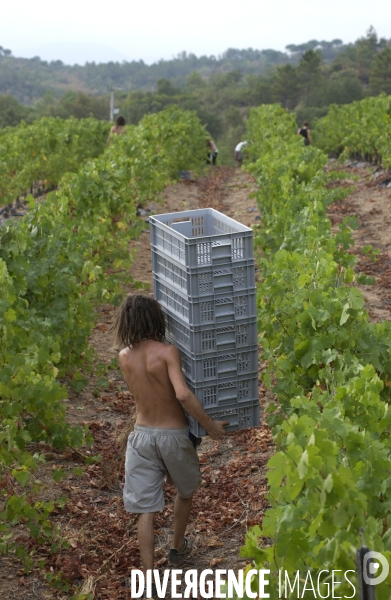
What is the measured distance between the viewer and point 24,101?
127625 millimetres

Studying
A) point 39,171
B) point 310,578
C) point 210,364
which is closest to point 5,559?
point 210,364

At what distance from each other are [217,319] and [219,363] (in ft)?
0.77

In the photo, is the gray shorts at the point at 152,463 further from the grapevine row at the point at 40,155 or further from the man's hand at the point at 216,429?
the grapevine row at the point at 40,155

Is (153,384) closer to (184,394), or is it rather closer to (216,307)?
(184,394)

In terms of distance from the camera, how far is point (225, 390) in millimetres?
4199

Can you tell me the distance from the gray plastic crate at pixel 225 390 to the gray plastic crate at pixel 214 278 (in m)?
0.45

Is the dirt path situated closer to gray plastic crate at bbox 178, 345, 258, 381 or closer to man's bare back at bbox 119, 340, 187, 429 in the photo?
A: man's bare back at bbox 119, 340, 187, 429

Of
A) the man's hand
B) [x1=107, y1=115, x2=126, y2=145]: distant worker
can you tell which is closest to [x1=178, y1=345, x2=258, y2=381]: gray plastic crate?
the man's hand

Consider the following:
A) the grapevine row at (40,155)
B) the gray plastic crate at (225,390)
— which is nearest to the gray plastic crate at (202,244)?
the gray plastic crate at (225,390)

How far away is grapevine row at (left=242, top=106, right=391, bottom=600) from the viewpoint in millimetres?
2668

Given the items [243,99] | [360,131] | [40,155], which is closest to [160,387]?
[40,155]

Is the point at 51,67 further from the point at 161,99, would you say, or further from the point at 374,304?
the point at 374,304

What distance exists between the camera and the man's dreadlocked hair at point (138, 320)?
4.07 meters

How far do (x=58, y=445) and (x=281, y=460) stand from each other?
242 cm
